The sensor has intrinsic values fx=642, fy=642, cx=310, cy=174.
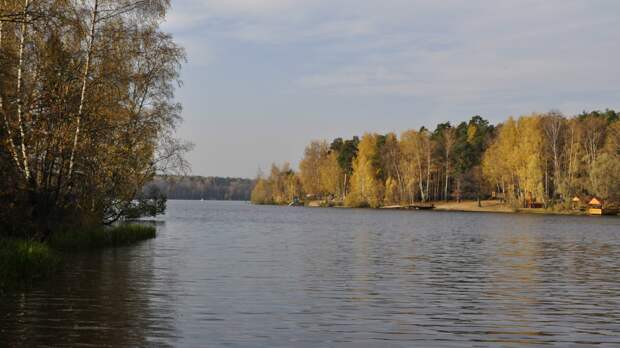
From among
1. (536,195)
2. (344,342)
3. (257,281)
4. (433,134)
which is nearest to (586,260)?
(257,281)

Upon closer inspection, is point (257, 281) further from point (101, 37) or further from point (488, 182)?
point (488, 182)

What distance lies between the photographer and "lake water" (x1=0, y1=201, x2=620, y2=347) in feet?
48.5

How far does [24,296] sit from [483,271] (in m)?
19.2

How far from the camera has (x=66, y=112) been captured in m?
26.1

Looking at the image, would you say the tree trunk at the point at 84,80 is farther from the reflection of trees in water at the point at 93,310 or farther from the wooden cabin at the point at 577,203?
the wooden cabin at the point at 577,203

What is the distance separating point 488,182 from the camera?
150250 millimetres

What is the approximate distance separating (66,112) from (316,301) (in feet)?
44.1

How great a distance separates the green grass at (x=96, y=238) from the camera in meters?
32.3

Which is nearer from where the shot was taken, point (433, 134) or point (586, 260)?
point (586, 260)

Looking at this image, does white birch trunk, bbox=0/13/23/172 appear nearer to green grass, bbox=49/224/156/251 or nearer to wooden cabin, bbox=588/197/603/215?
green grass, bbox=49/224/156/251

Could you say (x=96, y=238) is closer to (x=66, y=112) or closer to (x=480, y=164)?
(x=66, y=112)

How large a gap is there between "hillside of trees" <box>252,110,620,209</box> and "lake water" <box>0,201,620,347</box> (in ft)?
290

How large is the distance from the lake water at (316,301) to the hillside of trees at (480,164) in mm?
88435

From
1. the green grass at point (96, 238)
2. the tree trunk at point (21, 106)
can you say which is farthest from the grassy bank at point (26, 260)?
the tree trunk at point (21, 106)
